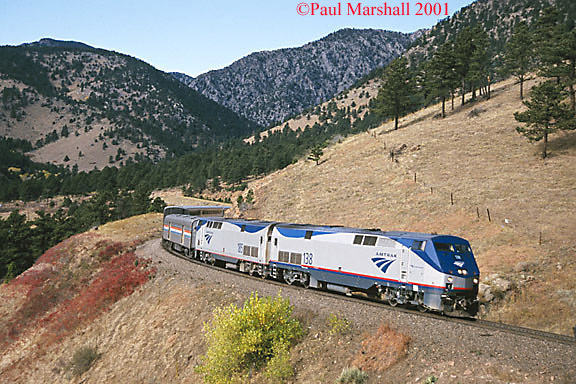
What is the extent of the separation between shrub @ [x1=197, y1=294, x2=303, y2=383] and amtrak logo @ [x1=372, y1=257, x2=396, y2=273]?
5.35 metres

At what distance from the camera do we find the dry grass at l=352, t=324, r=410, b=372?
14.1 meters

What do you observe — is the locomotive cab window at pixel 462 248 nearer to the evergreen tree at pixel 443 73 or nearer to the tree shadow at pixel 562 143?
the tree shadow at pixel 562 143

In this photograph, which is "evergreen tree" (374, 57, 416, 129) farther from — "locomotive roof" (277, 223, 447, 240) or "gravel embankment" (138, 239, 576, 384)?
"gravel embankment" (138, 239, 576, 384)

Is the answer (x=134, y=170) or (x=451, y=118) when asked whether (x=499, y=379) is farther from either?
(x=134, y=170)

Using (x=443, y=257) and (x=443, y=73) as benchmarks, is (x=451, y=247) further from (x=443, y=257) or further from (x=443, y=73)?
(x=443, y=73)

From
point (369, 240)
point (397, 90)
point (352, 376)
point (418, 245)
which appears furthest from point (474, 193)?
point (397, 90)

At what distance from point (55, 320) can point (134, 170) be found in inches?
5398

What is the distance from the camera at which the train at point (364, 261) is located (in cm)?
→ 1791

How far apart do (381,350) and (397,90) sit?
62661 millimetres

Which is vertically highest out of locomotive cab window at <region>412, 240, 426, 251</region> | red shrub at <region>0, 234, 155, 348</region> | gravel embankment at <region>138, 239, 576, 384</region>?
locomotive cab window at <region>412, 240, 426, 251</region>

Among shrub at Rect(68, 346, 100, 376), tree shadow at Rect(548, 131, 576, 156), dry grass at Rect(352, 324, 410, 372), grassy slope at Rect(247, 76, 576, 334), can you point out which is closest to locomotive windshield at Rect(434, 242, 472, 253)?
dry grass at Rect(352, 324, 410, 372)

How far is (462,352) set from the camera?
13578 mm

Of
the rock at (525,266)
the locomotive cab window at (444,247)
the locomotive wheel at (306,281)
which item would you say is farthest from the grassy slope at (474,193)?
the locomotive wheel at (306,281)

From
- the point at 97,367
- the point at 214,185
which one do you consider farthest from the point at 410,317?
the point at 214,185
